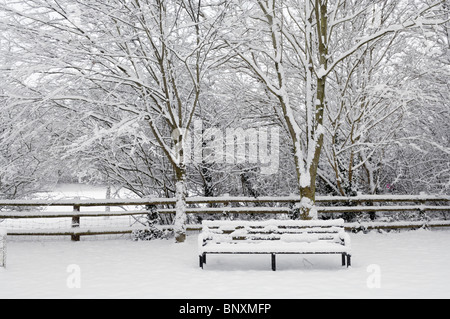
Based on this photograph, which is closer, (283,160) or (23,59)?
(23,59)

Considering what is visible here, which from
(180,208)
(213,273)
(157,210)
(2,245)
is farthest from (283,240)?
(2,245)

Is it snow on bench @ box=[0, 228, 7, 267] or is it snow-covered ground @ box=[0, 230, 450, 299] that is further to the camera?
snow on bench @ box=[0, 228, 7, 267]

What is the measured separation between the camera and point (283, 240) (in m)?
6.95

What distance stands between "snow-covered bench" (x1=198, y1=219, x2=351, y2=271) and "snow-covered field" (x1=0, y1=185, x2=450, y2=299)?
328 mm

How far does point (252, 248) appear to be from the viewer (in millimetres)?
6547

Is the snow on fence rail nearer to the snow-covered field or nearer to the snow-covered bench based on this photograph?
the snow-covered field

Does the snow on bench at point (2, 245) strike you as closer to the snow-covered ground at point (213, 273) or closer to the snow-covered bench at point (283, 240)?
the snow-covered ground at point (213, 273)

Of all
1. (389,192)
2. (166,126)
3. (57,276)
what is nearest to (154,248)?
(57,276)

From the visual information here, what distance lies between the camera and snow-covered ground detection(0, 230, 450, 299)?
5.09 m

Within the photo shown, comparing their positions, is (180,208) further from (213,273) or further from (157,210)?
(213,273)

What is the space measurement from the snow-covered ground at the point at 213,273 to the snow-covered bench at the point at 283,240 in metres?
0.33

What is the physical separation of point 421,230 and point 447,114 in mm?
3583

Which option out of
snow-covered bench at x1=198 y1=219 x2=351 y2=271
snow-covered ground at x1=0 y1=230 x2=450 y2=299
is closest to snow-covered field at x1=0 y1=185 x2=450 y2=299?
snow-covered ground at x1=0 y1=230 x2=450 y2=299
